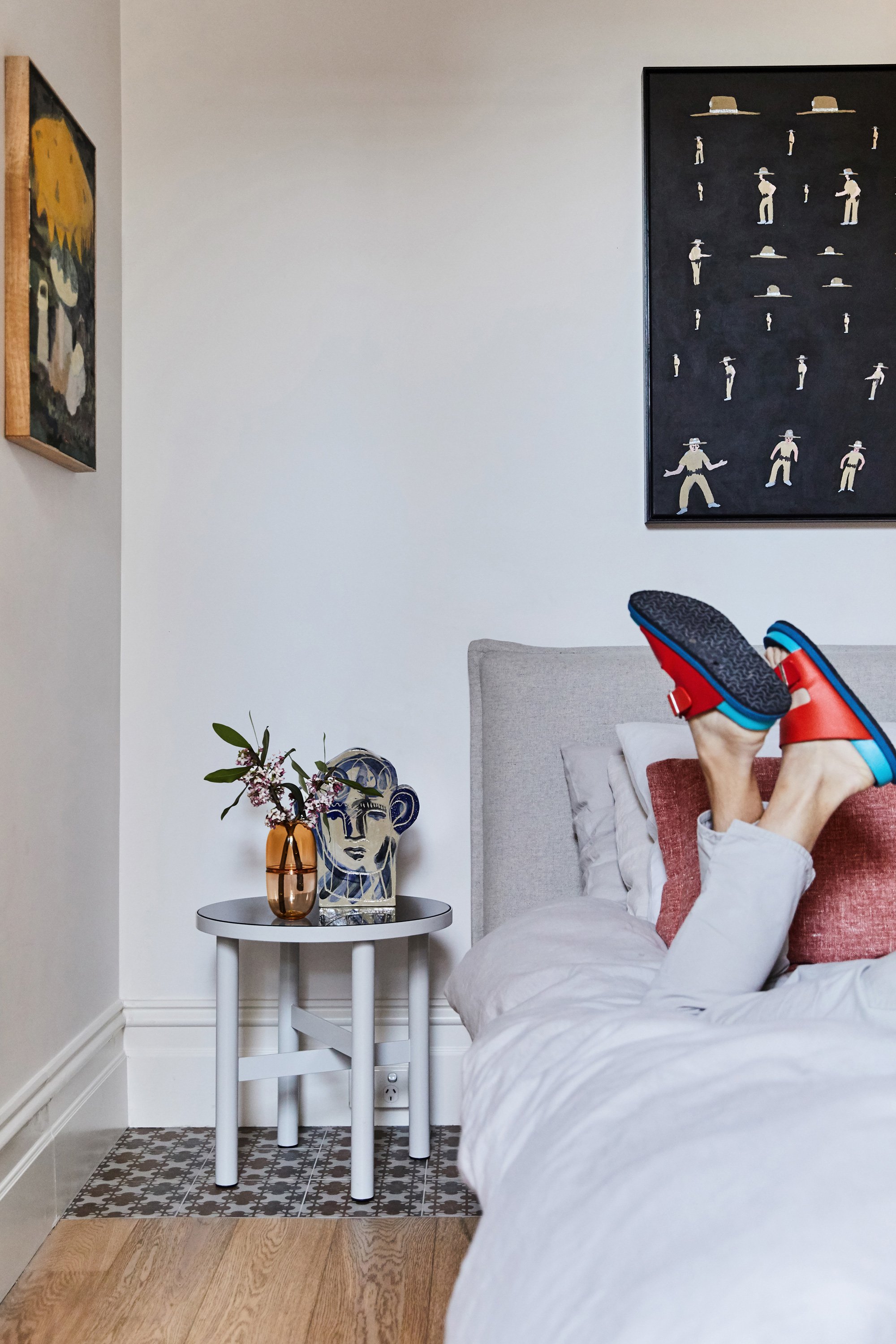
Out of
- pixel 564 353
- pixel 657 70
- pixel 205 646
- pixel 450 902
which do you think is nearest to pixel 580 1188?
pixel 450 902

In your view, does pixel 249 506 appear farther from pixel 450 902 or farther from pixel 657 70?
pixel 657 70

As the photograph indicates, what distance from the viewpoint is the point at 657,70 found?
8.03 feet

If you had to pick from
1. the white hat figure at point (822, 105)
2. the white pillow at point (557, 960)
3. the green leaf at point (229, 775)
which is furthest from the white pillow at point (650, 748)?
the white hat figure at point (822, 105)

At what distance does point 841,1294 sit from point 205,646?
206 cm

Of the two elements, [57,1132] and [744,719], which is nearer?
[744,719]

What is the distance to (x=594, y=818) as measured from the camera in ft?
6.96

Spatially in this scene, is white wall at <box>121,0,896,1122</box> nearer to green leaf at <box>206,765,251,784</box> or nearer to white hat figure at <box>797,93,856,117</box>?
white hat figure at <box>797,93,856,117</box>

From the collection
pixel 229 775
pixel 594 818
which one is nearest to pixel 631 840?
pixel 594 818

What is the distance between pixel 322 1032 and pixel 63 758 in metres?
0.76

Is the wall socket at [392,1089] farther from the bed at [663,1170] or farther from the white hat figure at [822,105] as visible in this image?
the white hat figure at [822,105]

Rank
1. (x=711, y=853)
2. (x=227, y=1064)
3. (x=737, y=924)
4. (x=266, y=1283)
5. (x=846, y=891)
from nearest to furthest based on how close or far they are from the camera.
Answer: (x=737, y=924), (x=711, y=853), (x=846, y=891), (x=266, y=1283), (x=227, y=1064)

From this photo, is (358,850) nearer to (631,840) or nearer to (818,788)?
(631,840)

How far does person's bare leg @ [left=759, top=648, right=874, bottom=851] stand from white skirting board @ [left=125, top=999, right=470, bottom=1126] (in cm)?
127

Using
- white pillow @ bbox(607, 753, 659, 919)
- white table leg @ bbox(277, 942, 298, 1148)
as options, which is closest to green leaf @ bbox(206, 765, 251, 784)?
white table leg @ bbox(277, 942, 298, 1148)
